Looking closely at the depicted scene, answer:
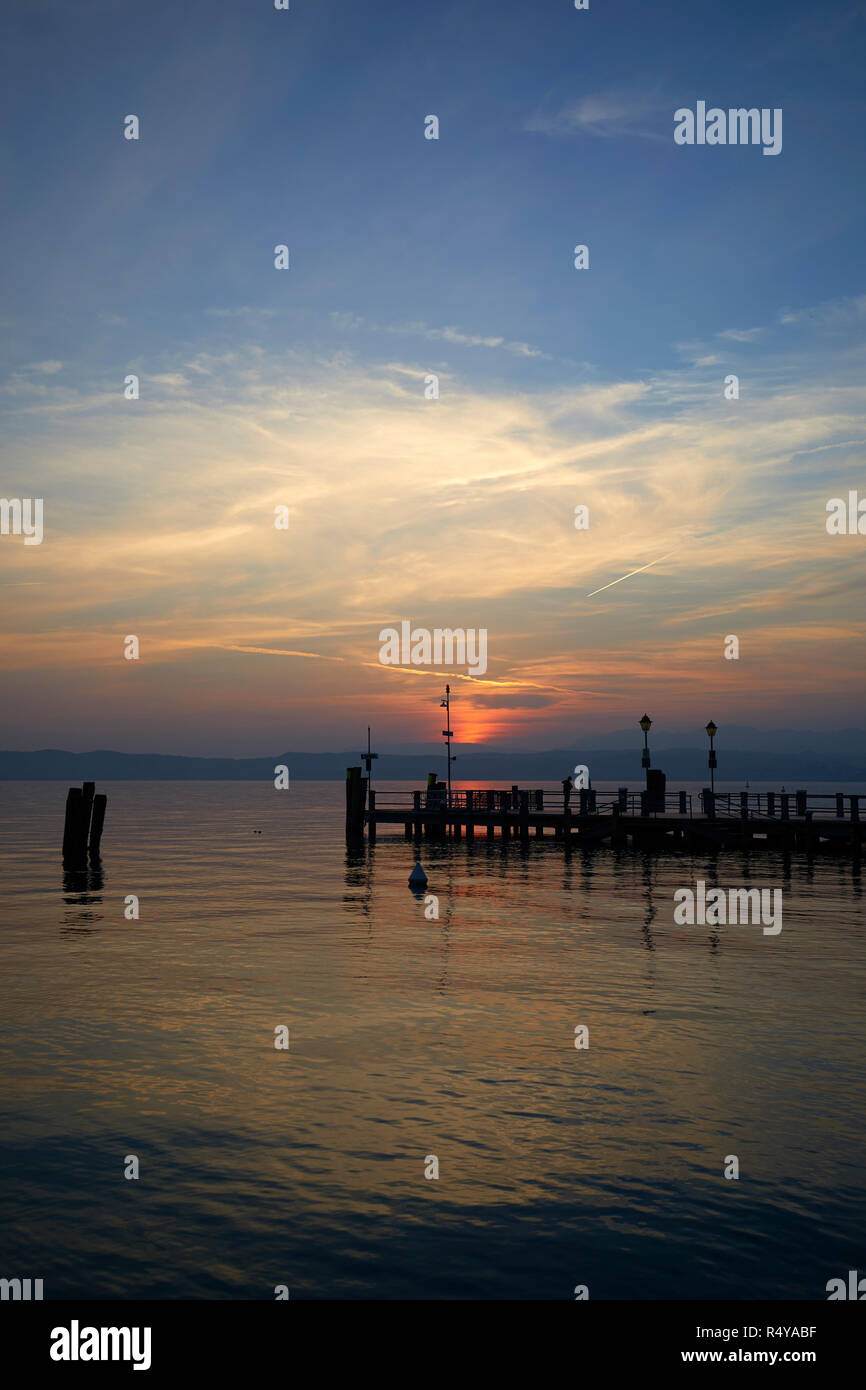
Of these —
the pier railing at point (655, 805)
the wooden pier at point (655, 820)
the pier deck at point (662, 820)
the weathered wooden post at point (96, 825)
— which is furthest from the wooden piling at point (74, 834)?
the pier deck at point (662, 820)

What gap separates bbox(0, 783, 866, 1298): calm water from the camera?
841cm

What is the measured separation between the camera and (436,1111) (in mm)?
11984

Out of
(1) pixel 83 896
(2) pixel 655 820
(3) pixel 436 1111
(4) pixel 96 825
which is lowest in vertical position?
(1) pixel 83 896

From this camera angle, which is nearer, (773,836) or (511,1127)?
(511,1127)

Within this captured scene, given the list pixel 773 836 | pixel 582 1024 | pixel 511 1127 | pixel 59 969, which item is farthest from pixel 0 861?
pixel 511 1127

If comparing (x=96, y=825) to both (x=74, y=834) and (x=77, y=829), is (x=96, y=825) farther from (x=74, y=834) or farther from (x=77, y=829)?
(x=74, y=834)

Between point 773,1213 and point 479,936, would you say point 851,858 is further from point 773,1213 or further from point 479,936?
point 773,1213

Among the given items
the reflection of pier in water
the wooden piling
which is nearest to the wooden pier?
the wooden piling

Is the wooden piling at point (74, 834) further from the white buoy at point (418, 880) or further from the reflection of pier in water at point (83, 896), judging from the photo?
the white buoy at point (418, 880)

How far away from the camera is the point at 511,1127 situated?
37.3ft

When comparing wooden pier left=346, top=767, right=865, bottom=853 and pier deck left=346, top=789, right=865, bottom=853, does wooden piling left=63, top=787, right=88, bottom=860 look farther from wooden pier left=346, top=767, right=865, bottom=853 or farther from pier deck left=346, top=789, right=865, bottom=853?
pier deck left=346, top=789, right=865, bottom=853

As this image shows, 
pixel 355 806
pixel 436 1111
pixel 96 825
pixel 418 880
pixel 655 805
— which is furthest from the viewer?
pixel 355 806

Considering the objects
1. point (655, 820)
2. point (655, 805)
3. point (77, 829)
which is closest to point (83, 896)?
point (77, 829)
